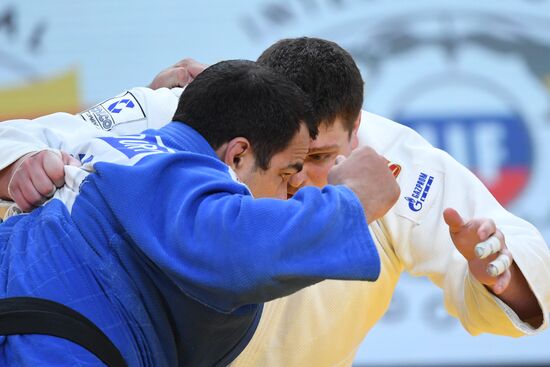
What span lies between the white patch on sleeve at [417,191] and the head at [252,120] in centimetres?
75

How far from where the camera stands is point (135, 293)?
199cm

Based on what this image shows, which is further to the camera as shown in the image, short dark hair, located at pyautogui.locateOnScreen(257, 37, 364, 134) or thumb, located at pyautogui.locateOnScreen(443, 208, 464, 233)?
short dark hair, located at pyautogui.locateOnScreen(257, 37, 364, 134)

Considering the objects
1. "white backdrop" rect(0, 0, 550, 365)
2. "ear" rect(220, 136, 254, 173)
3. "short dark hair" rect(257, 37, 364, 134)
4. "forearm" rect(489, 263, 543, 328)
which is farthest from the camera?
"white backdrop" rect(0, 0, 550, 365)

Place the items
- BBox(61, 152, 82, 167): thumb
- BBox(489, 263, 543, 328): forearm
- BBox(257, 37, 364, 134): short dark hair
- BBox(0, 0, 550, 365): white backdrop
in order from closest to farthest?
BBox(61, 152, 82, 167): thumb, BBox(489, 263, 543, 328): forearm, BBox(257, 37, 364, 134): short dark hair, BBox(0, 0, 550, 365): white backdrop

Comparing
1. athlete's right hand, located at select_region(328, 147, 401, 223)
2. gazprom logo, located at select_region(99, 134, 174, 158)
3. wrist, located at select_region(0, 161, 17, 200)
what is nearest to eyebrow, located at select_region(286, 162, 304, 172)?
athlete's right hand, located at select_region(328, 147, 401, 223)

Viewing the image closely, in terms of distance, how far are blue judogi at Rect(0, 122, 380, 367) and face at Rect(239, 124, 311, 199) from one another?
0.35 ft

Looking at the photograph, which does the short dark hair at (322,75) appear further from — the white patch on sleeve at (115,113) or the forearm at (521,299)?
the forearm at (521,299)

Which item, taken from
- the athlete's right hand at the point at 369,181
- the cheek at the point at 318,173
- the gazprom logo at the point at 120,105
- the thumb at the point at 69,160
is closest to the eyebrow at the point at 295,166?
the athlete's right hand at the point at 369,181

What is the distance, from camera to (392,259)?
2.99 metres

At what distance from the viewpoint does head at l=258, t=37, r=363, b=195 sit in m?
2.84

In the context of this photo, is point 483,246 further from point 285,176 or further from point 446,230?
point 446,230

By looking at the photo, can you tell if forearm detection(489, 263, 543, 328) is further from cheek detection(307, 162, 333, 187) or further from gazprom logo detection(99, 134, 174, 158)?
gazprom logo detection(99, 134, 174, 158)

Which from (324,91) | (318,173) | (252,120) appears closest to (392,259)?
(318,173)

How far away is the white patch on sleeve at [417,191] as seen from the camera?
2.88 metres
